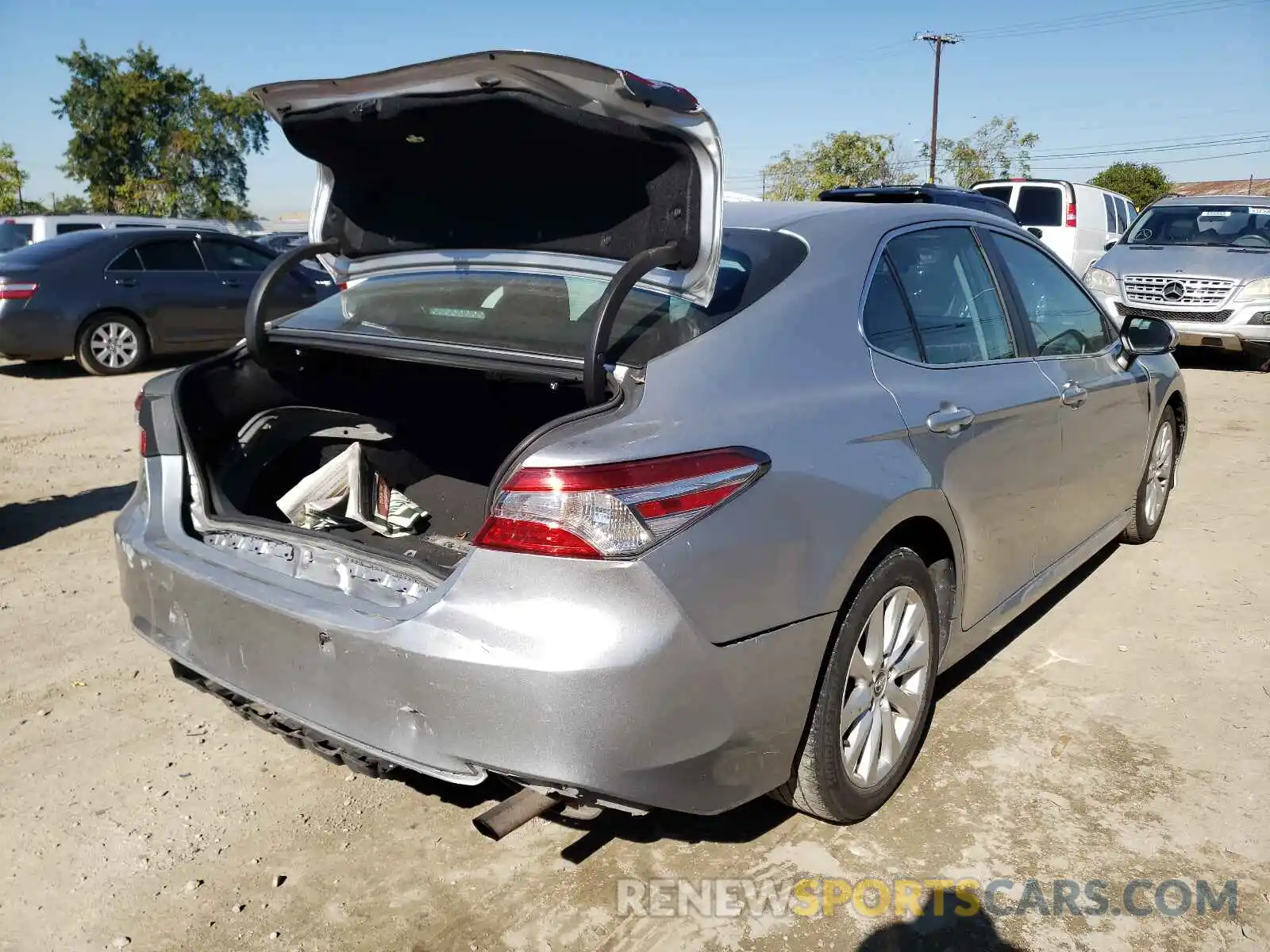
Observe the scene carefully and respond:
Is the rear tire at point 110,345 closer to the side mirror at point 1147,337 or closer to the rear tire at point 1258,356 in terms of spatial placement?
the side mirror at point 1147,337

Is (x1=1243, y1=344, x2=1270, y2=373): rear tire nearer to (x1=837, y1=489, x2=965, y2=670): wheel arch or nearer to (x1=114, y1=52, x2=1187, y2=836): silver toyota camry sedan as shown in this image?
(x1=114, y1=52, x2=1187, y2=836): silver toyota camry sedan

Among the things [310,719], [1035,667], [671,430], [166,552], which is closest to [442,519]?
[166,552]

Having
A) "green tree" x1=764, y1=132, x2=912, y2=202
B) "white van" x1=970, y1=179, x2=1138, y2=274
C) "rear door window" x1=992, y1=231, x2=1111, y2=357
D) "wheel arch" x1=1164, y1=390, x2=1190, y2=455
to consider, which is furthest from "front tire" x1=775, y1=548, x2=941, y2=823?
"green tree" x1=764, y1=132, x2=912, y2=202

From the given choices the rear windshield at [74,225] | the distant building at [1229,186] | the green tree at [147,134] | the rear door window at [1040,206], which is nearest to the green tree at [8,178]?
the green tree at [147,134]

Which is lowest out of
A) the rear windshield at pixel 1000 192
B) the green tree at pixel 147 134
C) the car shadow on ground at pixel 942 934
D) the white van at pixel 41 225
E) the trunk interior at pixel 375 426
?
the car shadow on ground at pixel 942 934

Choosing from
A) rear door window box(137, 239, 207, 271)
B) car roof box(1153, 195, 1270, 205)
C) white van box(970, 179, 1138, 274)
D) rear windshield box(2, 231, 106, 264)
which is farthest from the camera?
white van box(970, 179, 1138, 274)

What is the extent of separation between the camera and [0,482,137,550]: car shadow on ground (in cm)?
551

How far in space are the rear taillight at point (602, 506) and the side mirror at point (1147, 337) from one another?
3131 millimetres

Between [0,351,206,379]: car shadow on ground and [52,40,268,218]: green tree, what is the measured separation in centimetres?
3320

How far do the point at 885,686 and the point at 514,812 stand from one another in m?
1.11

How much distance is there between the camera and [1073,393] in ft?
12.6

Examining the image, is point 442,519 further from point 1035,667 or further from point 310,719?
point 1035,667

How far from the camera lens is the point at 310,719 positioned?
99.3 inches

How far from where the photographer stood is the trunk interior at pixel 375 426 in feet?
11.0
